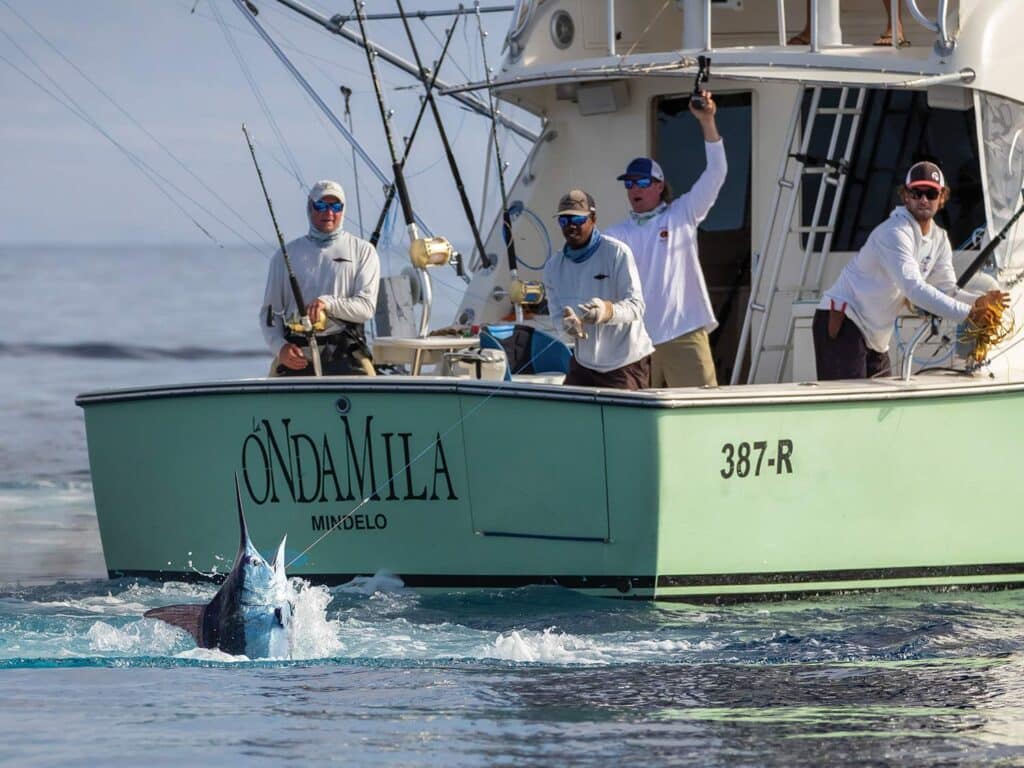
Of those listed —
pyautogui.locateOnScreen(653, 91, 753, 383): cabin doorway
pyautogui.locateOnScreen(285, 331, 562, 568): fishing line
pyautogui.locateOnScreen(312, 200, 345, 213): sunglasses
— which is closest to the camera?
pyautogui.locateOnScreen(285, 331, 562, 568): fishing line

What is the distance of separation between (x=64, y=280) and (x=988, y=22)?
72.2m

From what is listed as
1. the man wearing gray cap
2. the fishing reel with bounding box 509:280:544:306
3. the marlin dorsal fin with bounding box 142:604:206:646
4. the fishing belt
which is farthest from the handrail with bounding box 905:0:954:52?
the marlin dorsal fin with bounding box 142:604:206:646

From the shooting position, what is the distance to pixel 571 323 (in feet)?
33.1

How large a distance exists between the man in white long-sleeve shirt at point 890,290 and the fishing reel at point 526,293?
7.21 ft

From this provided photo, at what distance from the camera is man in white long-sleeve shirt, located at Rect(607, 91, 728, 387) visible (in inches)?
455

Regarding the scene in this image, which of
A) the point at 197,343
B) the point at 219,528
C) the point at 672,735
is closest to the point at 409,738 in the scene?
the point at 672,735

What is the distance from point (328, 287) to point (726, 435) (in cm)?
254

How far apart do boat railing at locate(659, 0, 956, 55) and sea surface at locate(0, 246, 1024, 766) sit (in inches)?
118

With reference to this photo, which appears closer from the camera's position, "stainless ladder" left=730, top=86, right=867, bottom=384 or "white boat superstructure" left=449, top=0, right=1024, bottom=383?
"white boat superstructure" left=449, top=0, right=1024, bottom=383

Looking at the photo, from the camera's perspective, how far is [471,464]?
34.4 ft

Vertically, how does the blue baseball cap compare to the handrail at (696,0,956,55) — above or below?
below

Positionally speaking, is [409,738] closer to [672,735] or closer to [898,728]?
[672,735]

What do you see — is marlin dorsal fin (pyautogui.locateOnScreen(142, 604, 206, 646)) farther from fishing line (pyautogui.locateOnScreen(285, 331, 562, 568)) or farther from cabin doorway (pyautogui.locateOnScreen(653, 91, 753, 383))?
cabin doorway (pyautogui.locateOnScreen(653, 91, 753, 383))

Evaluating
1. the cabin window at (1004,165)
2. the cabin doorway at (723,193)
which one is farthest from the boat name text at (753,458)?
the cabin doorway at (723,193)
